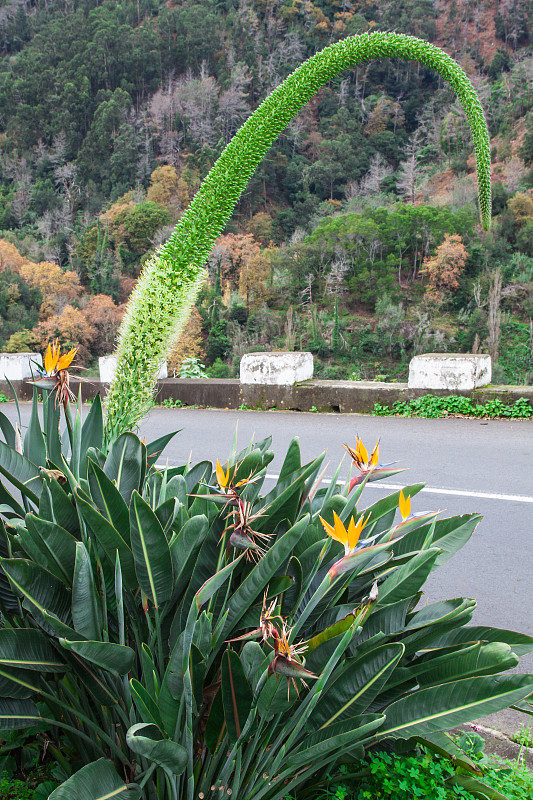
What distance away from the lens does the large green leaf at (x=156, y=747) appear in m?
1.13

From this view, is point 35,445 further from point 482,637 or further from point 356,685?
point 482,637

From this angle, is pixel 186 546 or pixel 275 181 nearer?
pixel 186 546

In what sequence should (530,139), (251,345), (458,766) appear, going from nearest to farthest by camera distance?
(458,766)
(251,345)
(530,139)

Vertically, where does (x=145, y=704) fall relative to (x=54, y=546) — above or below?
below

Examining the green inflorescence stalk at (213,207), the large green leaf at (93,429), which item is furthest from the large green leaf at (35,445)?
the green inflorescence stalk at (213,207)

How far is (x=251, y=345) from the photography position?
34.4 meters

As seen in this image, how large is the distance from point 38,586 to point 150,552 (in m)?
0.29

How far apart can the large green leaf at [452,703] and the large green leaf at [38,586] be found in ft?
2.63

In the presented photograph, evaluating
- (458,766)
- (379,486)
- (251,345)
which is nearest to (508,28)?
(251,345)

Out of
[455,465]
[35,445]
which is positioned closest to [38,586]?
[35,445]

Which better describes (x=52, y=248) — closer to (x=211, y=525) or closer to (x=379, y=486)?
(x=379, y=486)

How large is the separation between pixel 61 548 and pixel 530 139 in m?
45.7

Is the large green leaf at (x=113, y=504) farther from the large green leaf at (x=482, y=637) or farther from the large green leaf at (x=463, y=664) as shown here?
the large green leaf at (x=482, y=637)

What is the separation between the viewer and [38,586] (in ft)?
4.71
